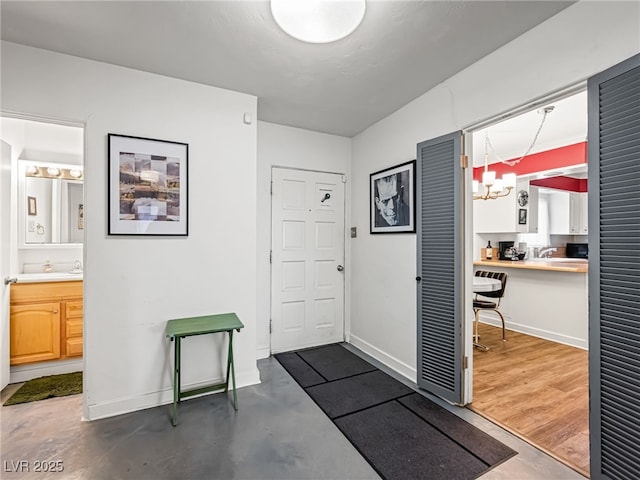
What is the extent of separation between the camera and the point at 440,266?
2469 millimetres

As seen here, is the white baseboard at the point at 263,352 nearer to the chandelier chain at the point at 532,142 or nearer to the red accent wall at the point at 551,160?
the chandelier chain at the point at 532,142

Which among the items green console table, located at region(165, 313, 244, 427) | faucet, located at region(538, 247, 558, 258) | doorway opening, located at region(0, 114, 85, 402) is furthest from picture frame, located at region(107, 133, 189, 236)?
faucet, located at region(538, 247, 558, 258)

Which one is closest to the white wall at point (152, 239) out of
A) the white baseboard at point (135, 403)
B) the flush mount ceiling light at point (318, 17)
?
the white baseboard at point (135, 403)

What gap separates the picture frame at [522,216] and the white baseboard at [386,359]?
130 inches

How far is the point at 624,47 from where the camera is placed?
1.46 m

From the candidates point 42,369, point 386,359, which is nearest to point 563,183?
point 386,359

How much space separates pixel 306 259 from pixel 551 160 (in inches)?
149

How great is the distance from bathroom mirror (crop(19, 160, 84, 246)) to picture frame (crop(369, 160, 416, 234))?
3.29 meters

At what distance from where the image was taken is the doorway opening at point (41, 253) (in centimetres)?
269

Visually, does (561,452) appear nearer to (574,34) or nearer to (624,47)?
(624,47)

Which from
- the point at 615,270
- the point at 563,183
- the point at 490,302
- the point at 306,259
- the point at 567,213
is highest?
the point at 563,183

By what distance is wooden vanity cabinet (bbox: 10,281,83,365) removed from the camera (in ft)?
8.85

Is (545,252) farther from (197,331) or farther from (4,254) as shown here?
(4,254)

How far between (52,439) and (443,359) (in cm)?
286
